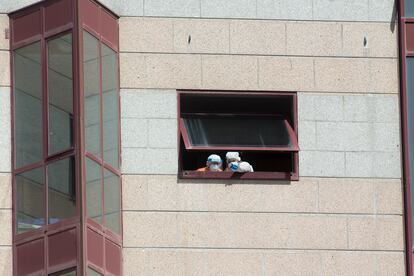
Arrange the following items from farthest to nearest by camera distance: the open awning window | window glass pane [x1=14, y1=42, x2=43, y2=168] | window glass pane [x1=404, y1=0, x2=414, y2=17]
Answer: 1. window glass pane [x1=404, y1=0, x2=414, y2=17]
2. the open awning window
3. window glass pane [x1=14, y1=42, x2=43, y2=168]

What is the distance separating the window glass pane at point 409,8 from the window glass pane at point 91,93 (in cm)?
591

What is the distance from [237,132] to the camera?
3247 cm

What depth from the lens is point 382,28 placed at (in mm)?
32844

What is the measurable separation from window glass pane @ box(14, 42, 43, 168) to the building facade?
0.18 metres

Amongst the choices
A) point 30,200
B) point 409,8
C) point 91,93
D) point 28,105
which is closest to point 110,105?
point 91,93

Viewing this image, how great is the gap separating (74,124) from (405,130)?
6.12 m

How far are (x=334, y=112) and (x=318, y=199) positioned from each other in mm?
1661

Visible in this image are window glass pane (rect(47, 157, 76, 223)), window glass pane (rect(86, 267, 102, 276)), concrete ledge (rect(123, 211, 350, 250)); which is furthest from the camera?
concrete ledge (rect(123, 211, 350, 250))

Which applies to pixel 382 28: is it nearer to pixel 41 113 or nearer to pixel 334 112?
pixel 334 112

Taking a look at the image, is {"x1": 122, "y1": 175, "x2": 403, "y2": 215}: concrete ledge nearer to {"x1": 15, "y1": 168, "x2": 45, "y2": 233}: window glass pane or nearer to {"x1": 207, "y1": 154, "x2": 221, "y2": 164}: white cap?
{"x1": 207, "y1": 154, "x2": 221, "y2": 164}: white cap

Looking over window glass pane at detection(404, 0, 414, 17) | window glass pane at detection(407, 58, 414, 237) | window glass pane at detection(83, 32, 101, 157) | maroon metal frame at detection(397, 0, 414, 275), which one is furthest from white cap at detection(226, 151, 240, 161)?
window glass pane at detection(404, 0, 414, 17)

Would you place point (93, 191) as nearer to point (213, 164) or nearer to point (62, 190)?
point (62, 190)

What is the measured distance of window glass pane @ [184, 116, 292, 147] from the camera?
32.1 m

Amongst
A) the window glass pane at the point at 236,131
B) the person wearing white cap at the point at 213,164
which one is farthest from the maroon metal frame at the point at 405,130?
the person wearing white cap at the point at 213,164
